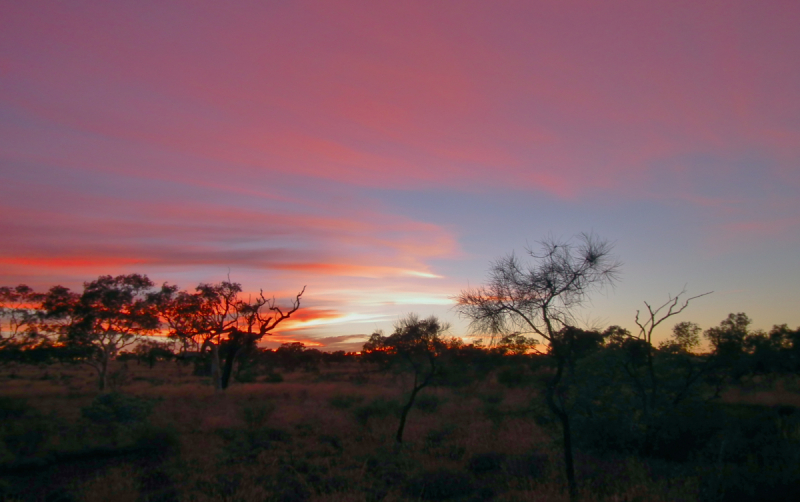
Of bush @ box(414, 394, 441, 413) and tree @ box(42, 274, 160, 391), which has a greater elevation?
tree @ box(42, 274, 160, 391)

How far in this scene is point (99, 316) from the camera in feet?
128

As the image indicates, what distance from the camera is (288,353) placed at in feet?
255

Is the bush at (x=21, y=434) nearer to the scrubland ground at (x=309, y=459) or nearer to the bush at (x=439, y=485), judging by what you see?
the scrubland ground at (x=309, y=459)

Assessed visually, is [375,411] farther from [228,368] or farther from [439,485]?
[228,368]

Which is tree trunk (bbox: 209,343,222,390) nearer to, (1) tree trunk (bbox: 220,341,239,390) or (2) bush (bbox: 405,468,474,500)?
(1) tree trunk (bbox: 220,341,239,390)

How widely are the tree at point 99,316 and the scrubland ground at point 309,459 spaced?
54.1 ft

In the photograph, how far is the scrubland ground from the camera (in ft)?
36.0

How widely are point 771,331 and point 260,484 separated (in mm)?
34601

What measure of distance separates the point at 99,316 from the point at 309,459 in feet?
107

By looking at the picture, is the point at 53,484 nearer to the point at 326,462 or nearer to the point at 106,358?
the point at 326,462

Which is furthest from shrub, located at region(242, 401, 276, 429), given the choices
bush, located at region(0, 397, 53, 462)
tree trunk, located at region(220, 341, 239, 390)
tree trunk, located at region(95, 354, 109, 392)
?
tree trunk, located at region(95, 354, 109, 392)

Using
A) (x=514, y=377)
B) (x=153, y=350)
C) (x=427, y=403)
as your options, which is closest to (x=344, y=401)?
(x=427, y=403)

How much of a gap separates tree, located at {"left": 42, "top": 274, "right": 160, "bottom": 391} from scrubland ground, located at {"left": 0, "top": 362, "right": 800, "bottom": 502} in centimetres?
1650

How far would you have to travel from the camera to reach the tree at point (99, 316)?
3847cm
